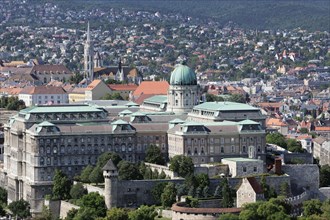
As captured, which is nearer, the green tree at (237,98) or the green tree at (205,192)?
the green tree at (205,192)

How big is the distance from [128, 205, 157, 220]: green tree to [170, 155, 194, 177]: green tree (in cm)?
620

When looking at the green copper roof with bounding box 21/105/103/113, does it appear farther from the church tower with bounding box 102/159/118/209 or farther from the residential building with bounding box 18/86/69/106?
the residential building with bounding box 18/86/69/106

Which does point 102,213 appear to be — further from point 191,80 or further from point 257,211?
point 191,80

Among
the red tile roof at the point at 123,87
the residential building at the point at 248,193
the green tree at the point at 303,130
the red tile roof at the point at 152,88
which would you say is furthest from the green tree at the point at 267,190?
the red tile roof at the point at 123,87

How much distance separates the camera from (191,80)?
12106 centimetres

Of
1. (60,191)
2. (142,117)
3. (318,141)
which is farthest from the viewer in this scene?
(318,141)

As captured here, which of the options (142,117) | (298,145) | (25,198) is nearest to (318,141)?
(298,145)

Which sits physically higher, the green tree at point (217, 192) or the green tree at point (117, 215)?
the green tree at point (217, 192)

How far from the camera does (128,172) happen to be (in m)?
104

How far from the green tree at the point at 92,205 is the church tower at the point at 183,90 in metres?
20.8

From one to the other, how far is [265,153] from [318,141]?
28298 millimetres

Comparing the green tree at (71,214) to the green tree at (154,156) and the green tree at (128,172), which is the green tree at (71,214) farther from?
the green tree at (154,156)

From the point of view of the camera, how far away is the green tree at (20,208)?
10525 centimetres

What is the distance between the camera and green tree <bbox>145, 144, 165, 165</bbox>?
109750 millimetres
